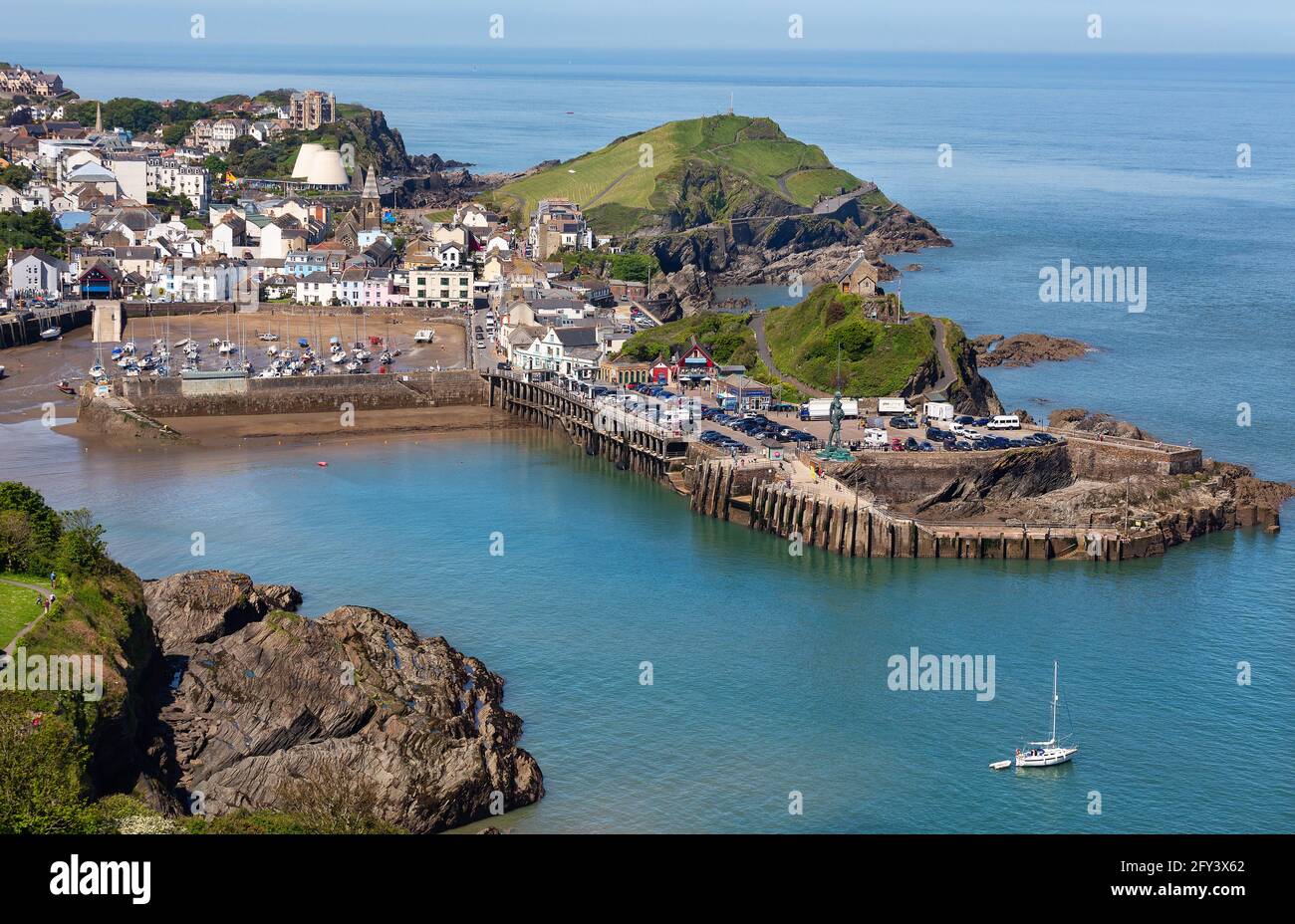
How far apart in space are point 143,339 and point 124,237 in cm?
1820

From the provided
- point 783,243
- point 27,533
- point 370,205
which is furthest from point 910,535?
point 370,205

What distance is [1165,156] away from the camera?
155m

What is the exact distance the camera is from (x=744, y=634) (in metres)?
34.3

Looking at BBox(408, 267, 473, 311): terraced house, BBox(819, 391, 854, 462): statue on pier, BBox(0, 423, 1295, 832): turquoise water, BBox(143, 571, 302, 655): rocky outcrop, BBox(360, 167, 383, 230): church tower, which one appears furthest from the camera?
BBox(360, 167, 383, 230): church tower

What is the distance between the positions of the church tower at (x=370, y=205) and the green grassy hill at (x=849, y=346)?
39511 mm

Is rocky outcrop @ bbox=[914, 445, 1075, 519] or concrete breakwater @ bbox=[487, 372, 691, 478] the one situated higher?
concrete breakwater @ bbox=[487, 372, 691, 478]

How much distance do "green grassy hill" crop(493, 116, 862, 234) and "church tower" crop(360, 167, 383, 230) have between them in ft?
28.8

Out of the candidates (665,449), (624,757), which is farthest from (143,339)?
(624,757)

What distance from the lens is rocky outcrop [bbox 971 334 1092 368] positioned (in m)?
63.4

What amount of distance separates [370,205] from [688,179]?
21.5m

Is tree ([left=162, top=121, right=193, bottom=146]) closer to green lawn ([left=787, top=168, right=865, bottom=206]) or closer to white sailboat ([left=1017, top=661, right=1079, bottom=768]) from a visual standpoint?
green lawn ([left=787, top=168, right=865, bottom=206])

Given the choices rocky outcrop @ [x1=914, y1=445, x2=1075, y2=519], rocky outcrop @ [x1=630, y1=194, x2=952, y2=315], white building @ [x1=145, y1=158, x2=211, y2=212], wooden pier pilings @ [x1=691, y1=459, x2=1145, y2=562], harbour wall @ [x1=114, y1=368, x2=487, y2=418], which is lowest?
wooden pier pilings @ [x1=691, y1=459, x2=1145, y2=562]

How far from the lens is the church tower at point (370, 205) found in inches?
3708

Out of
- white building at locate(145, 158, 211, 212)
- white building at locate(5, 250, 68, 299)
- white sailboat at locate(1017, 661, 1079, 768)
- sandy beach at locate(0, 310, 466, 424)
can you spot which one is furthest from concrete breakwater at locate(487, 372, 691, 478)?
white building at locate(145, 158, 211, 212)
